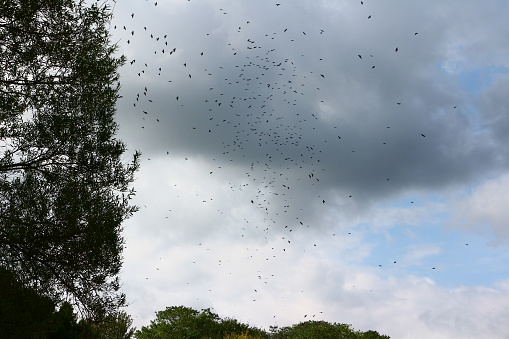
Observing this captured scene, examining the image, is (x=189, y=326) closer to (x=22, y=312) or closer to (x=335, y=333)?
(x=335, y=333)

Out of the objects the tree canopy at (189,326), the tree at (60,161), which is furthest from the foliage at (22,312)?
the tree canopy at (189,326)

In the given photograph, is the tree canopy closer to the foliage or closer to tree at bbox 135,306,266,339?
tree at bbox 135,306,266,339

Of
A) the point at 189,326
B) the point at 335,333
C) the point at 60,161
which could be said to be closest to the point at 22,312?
the point at 60,161

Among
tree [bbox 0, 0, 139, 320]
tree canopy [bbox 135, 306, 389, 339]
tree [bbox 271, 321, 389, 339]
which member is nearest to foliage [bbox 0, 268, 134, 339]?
tree [bbox 0, 0, 139, 320]

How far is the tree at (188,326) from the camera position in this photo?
157ft

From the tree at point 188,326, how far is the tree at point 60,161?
29.6m

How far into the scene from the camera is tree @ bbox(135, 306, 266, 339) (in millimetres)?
47719

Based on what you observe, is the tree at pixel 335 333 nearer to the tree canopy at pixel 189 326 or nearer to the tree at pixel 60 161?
the tree canopy at pixel 189 326

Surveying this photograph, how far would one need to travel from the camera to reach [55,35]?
56.9 feet

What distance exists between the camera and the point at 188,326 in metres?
48.2

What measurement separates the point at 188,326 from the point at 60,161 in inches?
1277

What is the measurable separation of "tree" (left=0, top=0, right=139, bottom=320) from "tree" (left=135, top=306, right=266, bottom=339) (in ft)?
97.1

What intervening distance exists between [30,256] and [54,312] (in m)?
3.10

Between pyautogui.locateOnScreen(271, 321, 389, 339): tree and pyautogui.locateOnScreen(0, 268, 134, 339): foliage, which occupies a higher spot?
pyautogui.locateOnScreen(271, 321, 389, 339): tree
